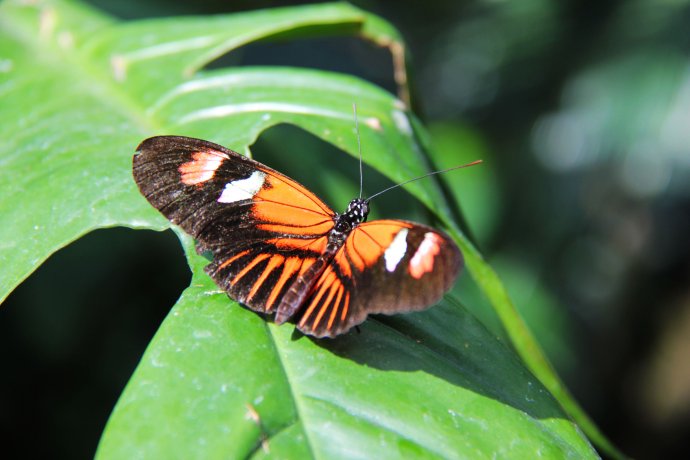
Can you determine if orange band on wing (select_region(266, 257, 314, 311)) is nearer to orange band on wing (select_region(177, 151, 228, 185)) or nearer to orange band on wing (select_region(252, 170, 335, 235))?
orange band on wing (select_region(252, 170, 335, 235))

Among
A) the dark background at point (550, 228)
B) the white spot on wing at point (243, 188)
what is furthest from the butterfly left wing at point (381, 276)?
the dark background at point (550, 228)

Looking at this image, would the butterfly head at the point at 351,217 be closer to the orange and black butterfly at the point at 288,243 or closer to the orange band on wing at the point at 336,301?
the orange and black butterfly at the point at 288,243

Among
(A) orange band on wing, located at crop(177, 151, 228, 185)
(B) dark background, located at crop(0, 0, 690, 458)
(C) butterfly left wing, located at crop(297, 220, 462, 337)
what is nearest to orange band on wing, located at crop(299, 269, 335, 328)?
(C) butterfly left wing, located at crop(297, 220, 462, 337)

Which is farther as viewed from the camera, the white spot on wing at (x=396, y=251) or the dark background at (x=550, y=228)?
the dark background at (x=550, y=228)

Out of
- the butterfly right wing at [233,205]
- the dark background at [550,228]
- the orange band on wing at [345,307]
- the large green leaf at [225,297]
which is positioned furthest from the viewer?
the dark background at [550,228]

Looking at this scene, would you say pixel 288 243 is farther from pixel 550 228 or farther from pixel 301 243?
pixel 550 228

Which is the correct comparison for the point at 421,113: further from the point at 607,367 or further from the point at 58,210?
the point at 607,367
